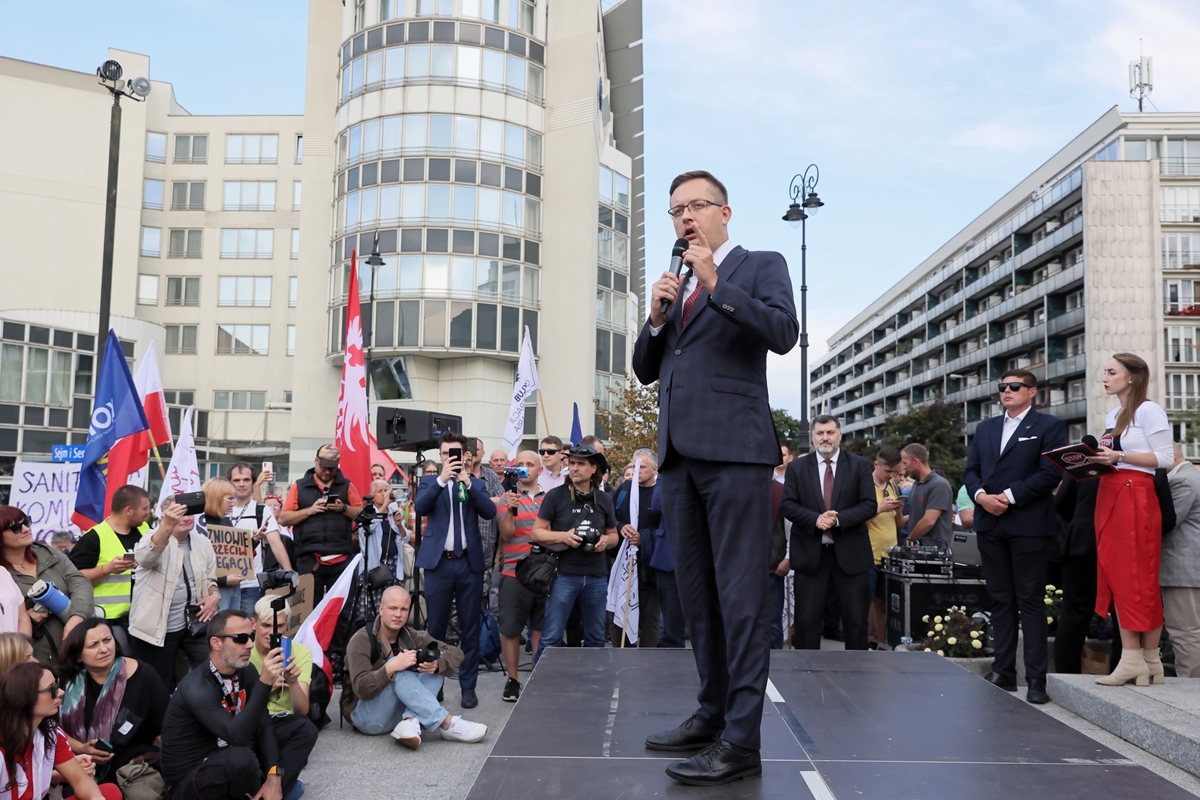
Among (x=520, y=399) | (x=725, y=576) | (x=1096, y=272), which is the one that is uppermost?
(x=1096, y=272)

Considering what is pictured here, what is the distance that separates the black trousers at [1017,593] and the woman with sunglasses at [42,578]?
5672 millimetres

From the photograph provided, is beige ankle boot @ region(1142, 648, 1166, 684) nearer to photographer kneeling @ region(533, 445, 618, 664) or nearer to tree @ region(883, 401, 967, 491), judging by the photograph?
photographer kneeling @ region(533, 445, 618, 664)

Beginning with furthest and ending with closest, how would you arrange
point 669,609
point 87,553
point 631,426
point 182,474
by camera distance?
point 631,426
point 182,474
point 669,609
point 87,553

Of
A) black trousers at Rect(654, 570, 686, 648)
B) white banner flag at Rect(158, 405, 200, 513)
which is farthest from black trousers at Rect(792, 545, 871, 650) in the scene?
white banner flag at Rect(158, 405, 200, 513)

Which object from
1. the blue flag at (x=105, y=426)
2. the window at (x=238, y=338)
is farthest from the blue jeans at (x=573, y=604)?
the window at (x=238, y=338)

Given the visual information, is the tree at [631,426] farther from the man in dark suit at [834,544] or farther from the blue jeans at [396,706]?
the blue jeans at [396,706]

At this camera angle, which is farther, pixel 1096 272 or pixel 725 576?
pixel 1096 272

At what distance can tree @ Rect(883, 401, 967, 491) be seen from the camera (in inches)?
2109

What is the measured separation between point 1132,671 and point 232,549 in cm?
638

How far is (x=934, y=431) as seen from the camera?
54.0 m

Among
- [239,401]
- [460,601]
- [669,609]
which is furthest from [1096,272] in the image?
[460,601]

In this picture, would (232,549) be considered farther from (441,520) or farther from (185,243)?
(185,243)

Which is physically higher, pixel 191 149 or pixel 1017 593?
pixel 191 149

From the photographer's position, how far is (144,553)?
611 centimetres
